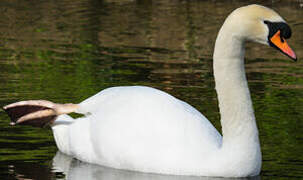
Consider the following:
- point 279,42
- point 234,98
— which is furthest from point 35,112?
point 279,42

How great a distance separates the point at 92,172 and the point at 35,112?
0.99m

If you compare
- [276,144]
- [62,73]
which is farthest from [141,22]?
[276,144]

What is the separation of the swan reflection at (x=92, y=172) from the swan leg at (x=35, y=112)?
15.5 inches

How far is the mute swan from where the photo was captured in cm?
704

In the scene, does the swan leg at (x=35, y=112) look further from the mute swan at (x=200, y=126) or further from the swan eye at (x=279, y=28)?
the swan eye at (x=279, y=28)

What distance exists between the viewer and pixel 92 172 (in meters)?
7.52

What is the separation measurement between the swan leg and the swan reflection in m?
0.39

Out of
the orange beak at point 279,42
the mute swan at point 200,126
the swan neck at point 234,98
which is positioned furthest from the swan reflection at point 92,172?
the orange beak at point 279,42

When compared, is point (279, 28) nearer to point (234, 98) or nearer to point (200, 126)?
point (234, 98)

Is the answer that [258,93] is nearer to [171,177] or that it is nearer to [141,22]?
[171,177]

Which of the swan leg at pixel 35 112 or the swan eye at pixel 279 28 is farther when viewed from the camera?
the swan leg at pixel 35 112

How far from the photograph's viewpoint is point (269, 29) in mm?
6980

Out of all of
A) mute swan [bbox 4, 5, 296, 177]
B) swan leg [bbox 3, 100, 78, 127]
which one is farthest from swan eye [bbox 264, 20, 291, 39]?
swan leg [bbox 3, 100, 78, 127]

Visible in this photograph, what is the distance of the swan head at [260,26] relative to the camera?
6953mm
